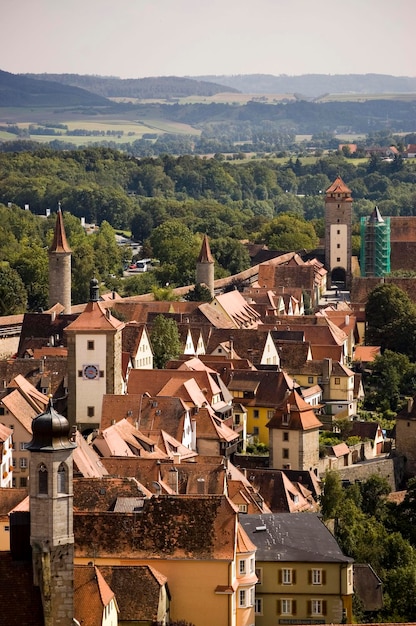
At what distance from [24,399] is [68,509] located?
27.8 m

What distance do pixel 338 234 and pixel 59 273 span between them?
2872 centimetres

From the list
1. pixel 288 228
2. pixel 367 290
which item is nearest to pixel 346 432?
pixel 367 290

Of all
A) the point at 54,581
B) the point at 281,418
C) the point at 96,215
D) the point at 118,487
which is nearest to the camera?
the point at 54,581

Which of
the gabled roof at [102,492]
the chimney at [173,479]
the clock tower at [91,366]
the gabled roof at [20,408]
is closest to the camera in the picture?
the gabled roof at [102,492]

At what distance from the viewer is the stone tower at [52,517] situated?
1259 inches

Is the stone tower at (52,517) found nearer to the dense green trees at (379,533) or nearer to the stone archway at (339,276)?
the dense green trees at (379,533)

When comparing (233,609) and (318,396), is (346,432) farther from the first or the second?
(233,609)

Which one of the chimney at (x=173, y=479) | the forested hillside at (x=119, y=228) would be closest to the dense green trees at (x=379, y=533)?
the chimney at (x=173, y=479)

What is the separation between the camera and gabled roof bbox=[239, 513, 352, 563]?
43062 mm

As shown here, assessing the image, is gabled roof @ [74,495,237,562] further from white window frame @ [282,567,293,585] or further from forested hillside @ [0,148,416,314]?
forested hillside @ [0,148,416,314]

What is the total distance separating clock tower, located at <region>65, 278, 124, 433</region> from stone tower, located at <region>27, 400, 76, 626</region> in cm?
2814

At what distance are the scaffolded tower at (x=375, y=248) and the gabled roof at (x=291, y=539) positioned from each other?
2779 inches

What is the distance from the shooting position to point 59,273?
3629 inches

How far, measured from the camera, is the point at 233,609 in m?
39.8
